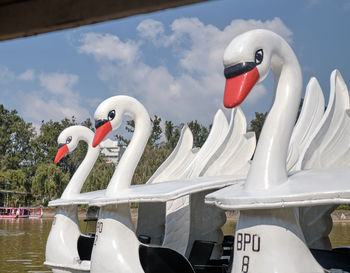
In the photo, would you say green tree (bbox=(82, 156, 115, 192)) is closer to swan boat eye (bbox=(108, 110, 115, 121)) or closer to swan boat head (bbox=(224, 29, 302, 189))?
swan boat eye (bbox=(108, 110, 115, 121))

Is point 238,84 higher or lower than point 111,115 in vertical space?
lower

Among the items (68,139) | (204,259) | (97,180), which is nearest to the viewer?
(204,259)

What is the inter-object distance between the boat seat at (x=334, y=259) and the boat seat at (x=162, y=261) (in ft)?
5.93

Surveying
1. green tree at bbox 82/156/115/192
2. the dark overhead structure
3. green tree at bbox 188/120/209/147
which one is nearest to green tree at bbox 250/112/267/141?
green tree at bbox 188/120/209/147

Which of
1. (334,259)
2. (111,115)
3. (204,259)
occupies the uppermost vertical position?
(111,115)

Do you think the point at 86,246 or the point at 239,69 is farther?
the point at 86,246

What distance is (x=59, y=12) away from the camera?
1.82m

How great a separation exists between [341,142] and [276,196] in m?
3.46

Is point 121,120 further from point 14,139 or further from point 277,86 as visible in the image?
point 14,139

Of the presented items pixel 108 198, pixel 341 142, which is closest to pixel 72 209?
pixel 108 198

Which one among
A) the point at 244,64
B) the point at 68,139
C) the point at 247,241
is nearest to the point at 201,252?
the point at 247,241

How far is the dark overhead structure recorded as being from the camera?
1.71 m

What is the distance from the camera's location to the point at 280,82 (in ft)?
15.8

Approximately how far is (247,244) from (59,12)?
2.83 m
